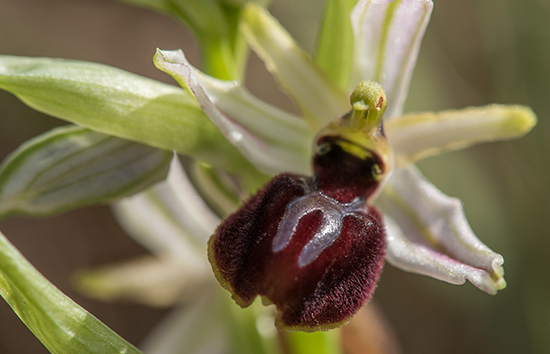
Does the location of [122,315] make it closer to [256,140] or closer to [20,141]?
[20,141]

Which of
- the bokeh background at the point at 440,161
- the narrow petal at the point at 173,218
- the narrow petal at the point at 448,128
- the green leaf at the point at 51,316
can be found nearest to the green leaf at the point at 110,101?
the green leaf at the point at 51,316

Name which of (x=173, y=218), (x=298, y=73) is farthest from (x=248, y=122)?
(x=173, y=218)

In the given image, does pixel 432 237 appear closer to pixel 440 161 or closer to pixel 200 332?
pixel 200 332

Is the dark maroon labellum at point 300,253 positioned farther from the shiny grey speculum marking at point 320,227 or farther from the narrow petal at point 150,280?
the narrow petal at point 150,280

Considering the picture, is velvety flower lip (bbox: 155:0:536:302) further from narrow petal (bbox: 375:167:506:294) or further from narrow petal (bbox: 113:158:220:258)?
narrow petal (bbox: 113:158:220:258)

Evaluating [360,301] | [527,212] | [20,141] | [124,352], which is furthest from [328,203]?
[20,141]

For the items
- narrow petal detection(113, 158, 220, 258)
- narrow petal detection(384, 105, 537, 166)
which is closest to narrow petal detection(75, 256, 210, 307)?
narrow petal detection(113, 158, 220, 258)
